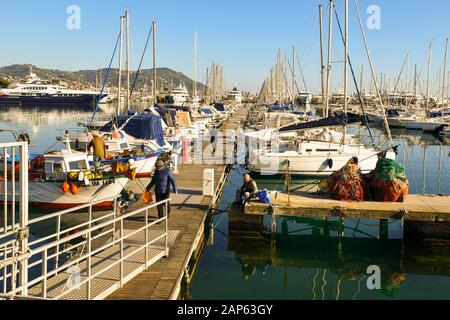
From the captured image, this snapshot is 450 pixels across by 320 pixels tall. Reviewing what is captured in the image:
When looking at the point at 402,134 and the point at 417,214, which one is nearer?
the point at 417,214

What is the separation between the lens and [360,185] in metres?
14.2

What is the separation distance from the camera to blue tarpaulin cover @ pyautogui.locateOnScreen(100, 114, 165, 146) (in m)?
25.8

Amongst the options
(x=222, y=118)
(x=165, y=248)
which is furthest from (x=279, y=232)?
(x=222, y=118)

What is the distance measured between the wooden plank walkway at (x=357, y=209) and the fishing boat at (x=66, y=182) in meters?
6.46

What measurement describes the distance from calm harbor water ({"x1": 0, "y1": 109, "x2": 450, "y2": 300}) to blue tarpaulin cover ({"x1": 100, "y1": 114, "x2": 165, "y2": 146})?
935 cm

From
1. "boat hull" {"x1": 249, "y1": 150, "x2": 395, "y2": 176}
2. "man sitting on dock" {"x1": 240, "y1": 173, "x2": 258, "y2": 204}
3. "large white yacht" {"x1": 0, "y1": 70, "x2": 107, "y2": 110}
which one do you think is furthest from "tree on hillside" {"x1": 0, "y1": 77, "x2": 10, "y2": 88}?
"man sitting on dock" {"x1": 240, "y1": 173, "x2": 258, "y2": 204}

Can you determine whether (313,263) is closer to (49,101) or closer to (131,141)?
(131,141)

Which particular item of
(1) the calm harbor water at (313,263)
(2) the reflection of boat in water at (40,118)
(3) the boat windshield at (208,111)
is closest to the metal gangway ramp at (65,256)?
(1) the calm harbor water at (313,263)

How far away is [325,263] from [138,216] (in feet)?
19.4

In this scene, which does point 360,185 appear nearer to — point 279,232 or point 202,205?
point 279,232

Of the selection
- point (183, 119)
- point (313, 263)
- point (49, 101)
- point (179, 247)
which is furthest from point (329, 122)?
point (49, 101)

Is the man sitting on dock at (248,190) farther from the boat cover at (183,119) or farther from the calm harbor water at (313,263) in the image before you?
the boat cover at (183,119)

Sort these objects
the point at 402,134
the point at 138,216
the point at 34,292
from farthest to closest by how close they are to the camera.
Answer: the point at 402,134
the point at 138,216
the point at 34,292

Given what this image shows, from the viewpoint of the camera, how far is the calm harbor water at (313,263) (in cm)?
1138
